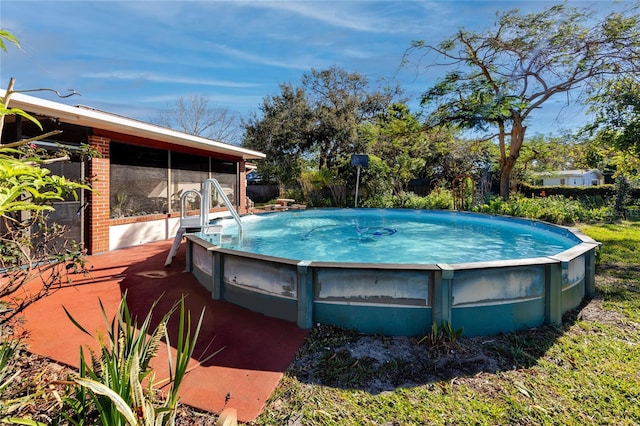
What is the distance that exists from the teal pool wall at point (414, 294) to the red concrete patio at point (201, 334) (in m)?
0.41

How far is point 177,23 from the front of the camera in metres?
9.80

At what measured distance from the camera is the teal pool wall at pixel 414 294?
3334 mm

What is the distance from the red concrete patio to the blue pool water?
183cm

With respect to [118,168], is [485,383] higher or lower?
lower

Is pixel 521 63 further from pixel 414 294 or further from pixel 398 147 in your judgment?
pixel 414 294

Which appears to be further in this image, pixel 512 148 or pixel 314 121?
pixel 314 121

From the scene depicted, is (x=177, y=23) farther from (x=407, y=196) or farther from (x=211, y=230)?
(x=407, y=196)

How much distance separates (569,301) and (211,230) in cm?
603

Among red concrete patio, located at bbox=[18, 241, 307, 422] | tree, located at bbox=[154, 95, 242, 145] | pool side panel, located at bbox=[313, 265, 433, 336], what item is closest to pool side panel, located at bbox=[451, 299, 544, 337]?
pool side panel, located at bbox=[313, 265, 433, 336]

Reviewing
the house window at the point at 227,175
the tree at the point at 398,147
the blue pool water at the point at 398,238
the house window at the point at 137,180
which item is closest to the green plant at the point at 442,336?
the blue pool water at the point at 398,238

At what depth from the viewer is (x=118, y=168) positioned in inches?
298

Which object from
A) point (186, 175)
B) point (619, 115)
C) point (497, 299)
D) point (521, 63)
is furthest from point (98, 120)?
point (521, 63)

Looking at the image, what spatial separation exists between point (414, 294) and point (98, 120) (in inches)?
264

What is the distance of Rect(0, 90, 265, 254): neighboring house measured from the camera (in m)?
5.82
